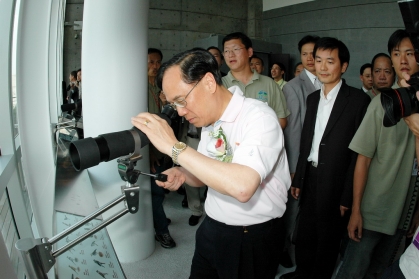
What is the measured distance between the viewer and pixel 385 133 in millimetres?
1495

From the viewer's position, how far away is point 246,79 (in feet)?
7.89

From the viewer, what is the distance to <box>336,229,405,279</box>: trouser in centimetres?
162

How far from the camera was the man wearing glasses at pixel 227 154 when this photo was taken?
99cm

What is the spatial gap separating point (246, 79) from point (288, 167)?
4.21 feet

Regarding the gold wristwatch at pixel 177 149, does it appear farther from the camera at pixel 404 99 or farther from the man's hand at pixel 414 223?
the man's hand at pixel 414 223

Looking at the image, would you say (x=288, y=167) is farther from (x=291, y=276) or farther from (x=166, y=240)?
(x=166, y=240)

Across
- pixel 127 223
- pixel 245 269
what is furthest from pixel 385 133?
pixel 127 223

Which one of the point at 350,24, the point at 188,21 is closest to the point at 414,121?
the point at 350,24

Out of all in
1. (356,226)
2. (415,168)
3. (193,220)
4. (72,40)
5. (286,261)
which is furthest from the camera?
(72,40)

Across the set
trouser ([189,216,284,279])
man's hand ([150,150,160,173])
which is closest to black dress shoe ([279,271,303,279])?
trouser ([189,216,284,279])

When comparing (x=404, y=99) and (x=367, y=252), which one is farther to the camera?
(x=367, y=252)

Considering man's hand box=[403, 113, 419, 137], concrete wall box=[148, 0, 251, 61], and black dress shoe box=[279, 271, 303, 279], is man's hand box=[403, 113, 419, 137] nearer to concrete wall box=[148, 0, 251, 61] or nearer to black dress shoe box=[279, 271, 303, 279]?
black dress shoe box=[279, 271, 303, 279]

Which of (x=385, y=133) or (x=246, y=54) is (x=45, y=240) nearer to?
(x=385, y=133)

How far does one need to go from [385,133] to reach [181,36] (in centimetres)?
591
